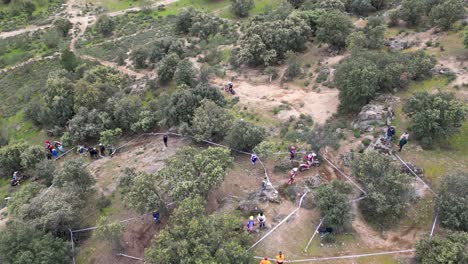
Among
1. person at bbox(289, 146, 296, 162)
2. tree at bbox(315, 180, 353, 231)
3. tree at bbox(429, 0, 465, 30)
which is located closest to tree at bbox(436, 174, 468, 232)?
tree at bbox(315, 180, 353, 231)

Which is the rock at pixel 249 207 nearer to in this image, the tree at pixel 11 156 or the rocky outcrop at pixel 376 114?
the rocky outcrop at pixel 376 114

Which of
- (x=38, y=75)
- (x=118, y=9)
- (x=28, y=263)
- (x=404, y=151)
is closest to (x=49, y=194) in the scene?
(x=28, y=263)

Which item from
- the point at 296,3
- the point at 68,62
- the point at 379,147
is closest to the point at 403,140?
the point at 379,147

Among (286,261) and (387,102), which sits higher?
(387,102)

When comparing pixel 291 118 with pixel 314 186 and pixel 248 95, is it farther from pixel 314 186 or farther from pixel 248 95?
pixel 314 186

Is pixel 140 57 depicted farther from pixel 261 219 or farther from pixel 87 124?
pixel 261 219

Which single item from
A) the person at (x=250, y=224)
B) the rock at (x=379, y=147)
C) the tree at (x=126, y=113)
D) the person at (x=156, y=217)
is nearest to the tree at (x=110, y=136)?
the tree at (x=126, y=113)

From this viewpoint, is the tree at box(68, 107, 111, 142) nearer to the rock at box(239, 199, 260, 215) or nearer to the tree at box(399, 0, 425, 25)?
the rock at box(239, 199, 260, 215)
